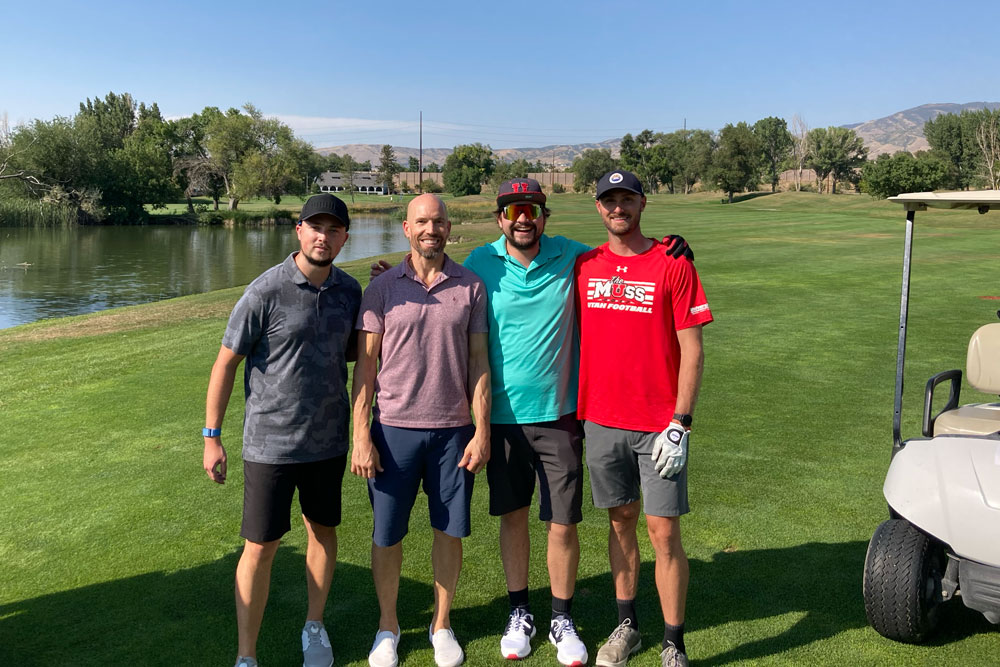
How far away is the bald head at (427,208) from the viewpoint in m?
3.30

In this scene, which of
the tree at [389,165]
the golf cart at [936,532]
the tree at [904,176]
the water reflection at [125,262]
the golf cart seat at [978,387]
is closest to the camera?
the golf cart at [936,532]

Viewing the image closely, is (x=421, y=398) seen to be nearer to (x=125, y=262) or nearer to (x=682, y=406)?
(x=682, y=406)

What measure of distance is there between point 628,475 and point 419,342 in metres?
1.11

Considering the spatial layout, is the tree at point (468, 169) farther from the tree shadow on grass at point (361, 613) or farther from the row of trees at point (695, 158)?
the tree shadow on grass at point (361, 613)

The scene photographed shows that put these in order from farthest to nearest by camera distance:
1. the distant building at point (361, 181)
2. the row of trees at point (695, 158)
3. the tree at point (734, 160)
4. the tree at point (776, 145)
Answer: the distant building at point (361, 181) → the tree at point (776, 145) → the row of trees at point (695, 158) → the tree at point (734, 160)

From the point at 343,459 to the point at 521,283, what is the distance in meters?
1.13

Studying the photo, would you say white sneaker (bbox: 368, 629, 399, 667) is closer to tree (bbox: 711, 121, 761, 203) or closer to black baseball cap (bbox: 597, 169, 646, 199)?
black baseball cap (bbox: 597, 169, 646, 199)

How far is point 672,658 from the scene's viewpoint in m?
3.22

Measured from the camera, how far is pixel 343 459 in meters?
3.49

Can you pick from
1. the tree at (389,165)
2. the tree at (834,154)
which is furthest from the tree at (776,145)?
the tree at (389,165)

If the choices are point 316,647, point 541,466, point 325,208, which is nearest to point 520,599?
point 541,466

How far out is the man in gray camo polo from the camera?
10.5 ft

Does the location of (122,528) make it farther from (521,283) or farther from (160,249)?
(160,249)

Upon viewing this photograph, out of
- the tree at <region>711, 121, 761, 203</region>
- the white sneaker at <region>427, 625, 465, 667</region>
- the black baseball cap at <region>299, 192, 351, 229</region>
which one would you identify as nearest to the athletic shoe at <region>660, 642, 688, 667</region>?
the white sneaker at <region>427, 625, 465, 667</region>
